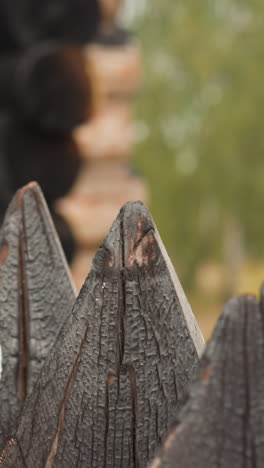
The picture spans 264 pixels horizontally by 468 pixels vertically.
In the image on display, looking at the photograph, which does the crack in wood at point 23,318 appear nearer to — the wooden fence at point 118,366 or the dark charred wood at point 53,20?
the wooden fence at point 118,366

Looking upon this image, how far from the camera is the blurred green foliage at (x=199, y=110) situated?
907 cm

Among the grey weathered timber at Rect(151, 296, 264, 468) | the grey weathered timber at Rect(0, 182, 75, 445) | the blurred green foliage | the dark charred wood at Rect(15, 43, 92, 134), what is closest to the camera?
the grey weathered timber at Rect(151, 296, 264, 468)

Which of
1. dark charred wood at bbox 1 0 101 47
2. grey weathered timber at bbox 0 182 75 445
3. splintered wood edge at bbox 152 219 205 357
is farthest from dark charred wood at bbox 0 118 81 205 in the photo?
splintered wood edge at bbox 152 219 205 357

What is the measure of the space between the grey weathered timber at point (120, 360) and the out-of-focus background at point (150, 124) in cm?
194

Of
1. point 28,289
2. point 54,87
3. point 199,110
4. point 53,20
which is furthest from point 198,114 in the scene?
point 28,289

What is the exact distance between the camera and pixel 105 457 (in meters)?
0.58

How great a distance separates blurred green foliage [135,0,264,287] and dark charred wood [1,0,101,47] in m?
6.10

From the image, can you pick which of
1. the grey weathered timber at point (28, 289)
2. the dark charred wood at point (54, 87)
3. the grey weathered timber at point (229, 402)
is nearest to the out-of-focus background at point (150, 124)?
the dark charred wood at point (54, 87)

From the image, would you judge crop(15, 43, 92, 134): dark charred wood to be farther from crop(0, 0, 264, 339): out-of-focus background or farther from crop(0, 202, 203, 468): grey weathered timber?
crop(0, 202, 203, 468): grey weathered timber

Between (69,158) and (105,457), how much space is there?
7.22 ft

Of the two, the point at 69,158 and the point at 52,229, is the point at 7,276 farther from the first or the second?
the point at 69,158

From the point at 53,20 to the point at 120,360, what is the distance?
226cm

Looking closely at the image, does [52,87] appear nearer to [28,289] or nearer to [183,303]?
[28,289]

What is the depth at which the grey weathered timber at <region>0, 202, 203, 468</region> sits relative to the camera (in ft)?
1.90
